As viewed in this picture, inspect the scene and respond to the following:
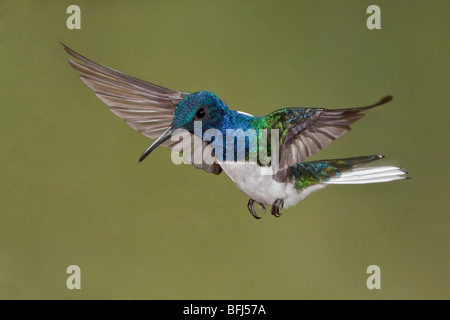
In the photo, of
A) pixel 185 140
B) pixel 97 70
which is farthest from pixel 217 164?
pixel 97 70

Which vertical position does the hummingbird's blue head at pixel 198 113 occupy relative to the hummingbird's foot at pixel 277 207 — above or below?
above

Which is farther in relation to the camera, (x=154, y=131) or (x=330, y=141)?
(x=154, y=131)

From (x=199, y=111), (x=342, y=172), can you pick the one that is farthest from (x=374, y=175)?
(x=199, y=111)

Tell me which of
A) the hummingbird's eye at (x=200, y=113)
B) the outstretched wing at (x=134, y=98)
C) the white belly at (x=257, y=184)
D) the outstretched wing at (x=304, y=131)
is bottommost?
the white belly at (x=257, y=184)

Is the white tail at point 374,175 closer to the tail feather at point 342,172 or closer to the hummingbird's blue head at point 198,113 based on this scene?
the tail feather at point 342,172

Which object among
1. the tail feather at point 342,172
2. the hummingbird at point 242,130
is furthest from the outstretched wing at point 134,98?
the tail feather at point 342,172

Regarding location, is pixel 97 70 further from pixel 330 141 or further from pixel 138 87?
pixel 330 141

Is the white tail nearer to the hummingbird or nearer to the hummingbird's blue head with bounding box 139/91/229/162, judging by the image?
the hummingbird
